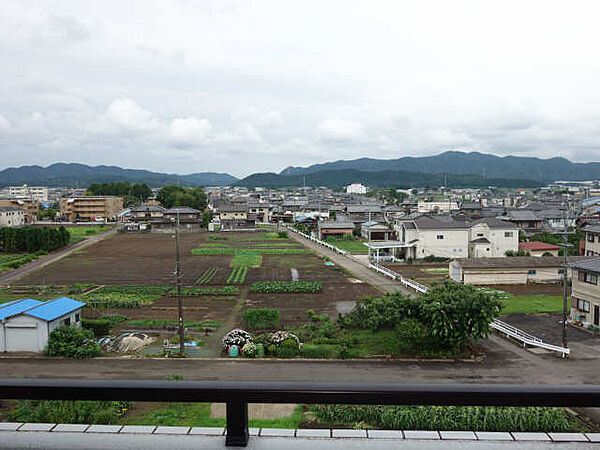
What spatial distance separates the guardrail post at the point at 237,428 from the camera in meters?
1.48

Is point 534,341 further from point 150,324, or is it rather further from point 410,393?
point 410,393

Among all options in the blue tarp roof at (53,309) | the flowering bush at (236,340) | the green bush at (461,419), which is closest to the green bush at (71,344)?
the blue tarp roof at (53,309)

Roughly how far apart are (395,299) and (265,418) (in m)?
6.06

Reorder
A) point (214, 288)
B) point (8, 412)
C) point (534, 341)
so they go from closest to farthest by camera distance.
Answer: point (8, 412), point (534, 341), point (214, 288)

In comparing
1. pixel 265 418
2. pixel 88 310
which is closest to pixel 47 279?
pixel 88 310

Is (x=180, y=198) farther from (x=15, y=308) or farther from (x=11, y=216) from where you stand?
(x=15, y=308)

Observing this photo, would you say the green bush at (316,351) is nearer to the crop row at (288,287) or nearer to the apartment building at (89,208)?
the crop row at (288,287)

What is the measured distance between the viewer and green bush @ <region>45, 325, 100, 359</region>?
10734 millimetres

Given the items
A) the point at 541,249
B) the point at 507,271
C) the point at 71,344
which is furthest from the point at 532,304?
the point at 71,344

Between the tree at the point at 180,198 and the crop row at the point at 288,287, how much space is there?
43.1 meters

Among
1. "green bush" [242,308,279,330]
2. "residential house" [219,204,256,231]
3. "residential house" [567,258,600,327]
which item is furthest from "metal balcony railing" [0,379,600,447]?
"residential house" [219,204,256,231]

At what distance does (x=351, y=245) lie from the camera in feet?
114

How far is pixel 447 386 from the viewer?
1.31 metres

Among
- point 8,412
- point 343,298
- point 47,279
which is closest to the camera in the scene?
point 8,412
